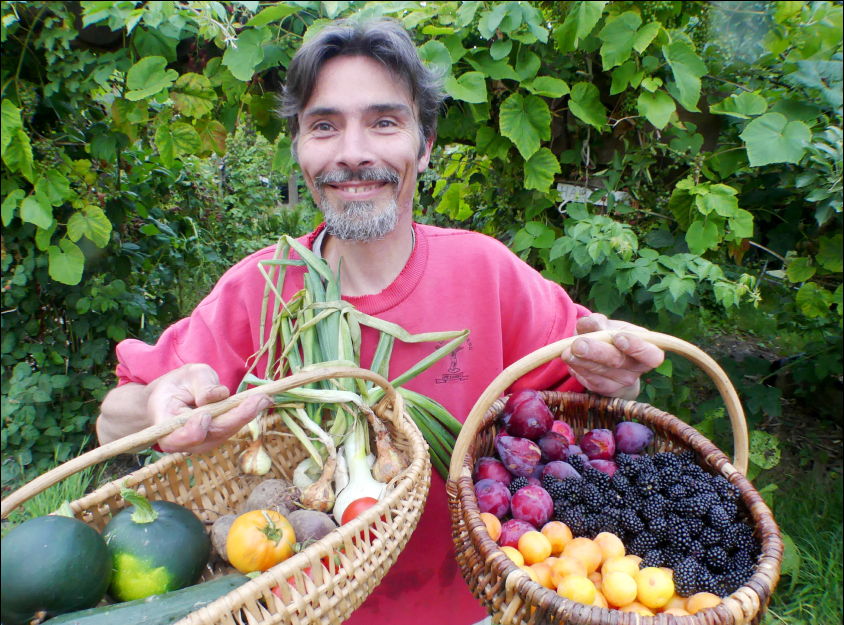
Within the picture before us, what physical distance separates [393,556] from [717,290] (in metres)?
1.20

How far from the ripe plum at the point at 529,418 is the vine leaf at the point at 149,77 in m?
1.35

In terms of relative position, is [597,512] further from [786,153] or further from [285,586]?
[786,153]

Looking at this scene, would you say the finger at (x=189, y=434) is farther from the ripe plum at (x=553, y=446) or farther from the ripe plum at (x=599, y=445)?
the ripe plum at (x=599, y=445)

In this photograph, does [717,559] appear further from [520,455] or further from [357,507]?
[357,507]

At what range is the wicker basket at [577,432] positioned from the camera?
32.0 inches

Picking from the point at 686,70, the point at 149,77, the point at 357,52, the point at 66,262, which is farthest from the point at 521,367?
the point at 66,262

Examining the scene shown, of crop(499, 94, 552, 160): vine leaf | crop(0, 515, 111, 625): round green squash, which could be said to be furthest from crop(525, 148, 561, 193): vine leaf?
crop(0, 515, 111, 625): round green squash

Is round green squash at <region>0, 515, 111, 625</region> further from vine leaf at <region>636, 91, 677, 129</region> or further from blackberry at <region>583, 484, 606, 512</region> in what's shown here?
vine leaf at <region>636, 91, 677, 129</region>

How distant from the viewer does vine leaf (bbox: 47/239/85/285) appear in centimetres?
188

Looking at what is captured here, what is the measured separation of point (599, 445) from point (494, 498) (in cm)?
28

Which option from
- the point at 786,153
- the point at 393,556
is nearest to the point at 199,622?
the point at 393,556

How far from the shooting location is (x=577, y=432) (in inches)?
52.4

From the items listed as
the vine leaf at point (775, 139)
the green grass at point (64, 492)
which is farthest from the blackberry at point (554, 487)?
the green grass at point (64, 492)

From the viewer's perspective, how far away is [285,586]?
78 centimetres
